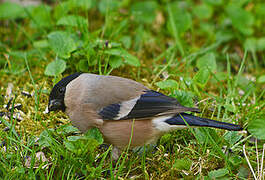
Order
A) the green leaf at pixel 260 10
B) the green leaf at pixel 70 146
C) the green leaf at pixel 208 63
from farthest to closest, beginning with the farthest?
the green leaf at pixel 260 10, the green leaf at pixel 208 63, the green leaf at pixel 70 146

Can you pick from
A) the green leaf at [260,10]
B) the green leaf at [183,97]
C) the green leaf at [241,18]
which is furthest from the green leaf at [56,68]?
the green leaf at [260,10]

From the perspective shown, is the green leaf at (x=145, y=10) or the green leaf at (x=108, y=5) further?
the green leaf at (x=145, y=10)

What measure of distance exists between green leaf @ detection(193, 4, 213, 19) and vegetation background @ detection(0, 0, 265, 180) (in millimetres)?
16

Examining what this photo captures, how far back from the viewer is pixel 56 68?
3.67m

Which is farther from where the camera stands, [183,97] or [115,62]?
[115,62]

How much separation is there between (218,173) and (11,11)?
3.60m

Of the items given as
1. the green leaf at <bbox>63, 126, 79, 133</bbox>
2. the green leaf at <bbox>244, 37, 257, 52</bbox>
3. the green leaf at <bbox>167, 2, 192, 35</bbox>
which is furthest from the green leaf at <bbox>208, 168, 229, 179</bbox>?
the green leaf at <bbox>244, 37, 257, 52</bbox>

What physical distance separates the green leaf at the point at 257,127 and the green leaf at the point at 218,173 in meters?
0.61

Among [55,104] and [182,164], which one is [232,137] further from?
[55,104]

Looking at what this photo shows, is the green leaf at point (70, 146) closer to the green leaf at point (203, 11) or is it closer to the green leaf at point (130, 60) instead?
the green leaf at point (130, 60)

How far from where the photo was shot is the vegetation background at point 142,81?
9.31 ft

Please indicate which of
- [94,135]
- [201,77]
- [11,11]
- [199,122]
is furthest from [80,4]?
[199,122]

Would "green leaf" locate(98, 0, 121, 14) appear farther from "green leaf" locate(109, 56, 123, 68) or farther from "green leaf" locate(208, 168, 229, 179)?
"green leaf" locate(208, 168, 229, 179)

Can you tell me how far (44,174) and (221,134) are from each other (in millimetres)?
1690
